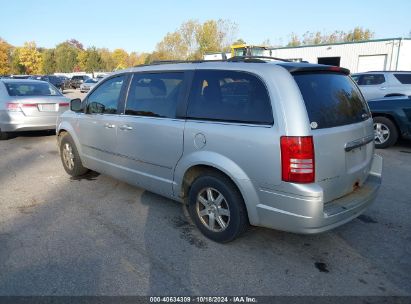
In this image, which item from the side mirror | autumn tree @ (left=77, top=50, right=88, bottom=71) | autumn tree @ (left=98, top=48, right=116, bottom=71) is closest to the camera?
the side mirror

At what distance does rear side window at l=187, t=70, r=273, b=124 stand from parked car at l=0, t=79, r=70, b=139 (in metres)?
5.99

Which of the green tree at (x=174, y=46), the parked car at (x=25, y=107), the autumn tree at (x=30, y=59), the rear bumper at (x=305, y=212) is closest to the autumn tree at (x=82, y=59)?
the autumn tree at (x=30, y=59)

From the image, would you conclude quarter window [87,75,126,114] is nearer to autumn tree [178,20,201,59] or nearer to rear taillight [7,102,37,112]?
rear taillight [7,102,37,112]

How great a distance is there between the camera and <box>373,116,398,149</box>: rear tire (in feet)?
24.2

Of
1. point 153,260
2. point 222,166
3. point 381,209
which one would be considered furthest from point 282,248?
point 381,209

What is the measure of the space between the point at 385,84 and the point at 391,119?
4174 millimetres

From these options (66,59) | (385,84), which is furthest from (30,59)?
Result: (385,84)

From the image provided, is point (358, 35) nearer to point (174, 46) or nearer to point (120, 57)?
point (174, 46)

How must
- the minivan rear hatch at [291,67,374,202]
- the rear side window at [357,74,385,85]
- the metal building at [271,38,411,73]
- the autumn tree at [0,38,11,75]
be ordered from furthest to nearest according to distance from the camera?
1. the autumn tree at [0,38,11,75]
2. the metal building at [271,38,411,73]
3. the rear side window at [357,74,385,85]
4. the minivan rear hatch at [291,67,374,202]

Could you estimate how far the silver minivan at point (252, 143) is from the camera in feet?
9.13

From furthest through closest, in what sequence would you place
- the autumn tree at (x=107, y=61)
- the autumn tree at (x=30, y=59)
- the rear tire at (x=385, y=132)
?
the autumn tree at (x=107, y=61) < the autumn tree at (x=30, y=59) < the rear tire at (x=385, y=132)

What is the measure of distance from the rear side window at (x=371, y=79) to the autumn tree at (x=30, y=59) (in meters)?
85.6

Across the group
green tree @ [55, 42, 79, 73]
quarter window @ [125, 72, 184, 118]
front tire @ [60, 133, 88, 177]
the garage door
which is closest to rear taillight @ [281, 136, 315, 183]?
quarter window @ [125, 72, 184, 118]

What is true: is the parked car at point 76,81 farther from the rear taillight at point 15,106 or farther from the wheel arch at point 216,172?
the wheel arch at point 216,172
